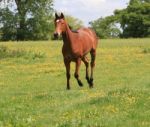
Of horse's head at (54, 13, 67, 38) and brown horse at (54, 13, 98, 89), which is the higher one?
horse's head at (54, 13, 67, 38)

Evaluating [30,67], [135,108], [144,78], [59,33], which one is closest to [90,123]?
[135,108]

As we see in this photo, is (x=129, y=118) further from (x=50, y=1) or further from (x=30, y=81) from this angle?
(x=50, y=1)

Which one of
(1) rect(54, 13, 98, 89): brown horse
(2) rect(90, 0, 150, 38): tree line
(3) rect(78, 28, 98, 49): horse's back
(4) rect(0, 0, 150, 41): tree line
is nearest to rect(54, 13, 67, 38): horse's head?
(1) rect(54, 13, 98, 89): brown horse

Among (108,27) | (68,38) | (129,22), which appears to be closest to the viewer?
(68,38)

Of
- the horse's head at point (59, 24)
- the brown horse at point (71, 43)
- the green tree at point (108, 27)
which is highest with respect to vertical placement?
the horse's head at point (59, 24)

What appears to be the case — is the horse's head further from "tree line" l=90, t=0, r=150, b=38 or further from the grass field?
"tree line" l=90, t=0, r=150, b=38

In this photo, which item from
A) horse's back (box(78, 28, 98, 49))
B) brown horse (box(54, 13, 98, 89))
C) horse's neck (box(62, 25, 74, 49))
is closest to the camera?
brown horse (box(54, 13, 98, 89))

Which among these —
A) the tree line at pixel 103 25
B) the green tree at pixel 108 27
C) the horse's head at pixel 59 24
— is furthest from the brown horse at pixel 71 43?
the green tree at pixel 108 27

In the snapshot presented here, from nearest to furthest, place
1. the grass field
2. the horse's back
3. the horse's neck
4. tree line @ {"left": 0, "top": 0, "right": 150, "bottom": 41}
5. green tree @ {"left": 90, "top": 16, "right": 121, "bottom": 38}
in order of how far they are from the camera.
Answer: the grass field, the horse's neck, the horse's back, tree line @ {"left": 0, "top": 0, "right": 150, "bottom": 41}, green tree @ {"left": 90, "top": 16, "right": 121, "bottom": 38}

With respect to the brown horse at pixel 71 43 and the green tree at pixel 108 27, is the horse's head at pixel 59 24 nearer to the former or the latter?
the brown horse at pixel 71 43

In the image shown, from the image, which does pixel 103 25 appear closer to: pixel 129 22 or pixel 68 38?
pixel 129 22

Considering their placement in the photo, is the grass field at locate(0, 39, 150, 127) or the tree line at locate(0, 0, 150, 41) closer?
the grass field at locate(0, 39, 150, 127)

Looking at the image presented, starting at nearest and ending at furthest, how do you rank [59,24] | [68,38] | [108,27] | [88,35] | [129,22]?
[59,24] < [68,38] < [88,35] < [129,22] < [108,27]

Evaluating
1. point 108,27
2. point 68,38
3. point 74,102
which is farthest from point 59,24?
point 108,27
